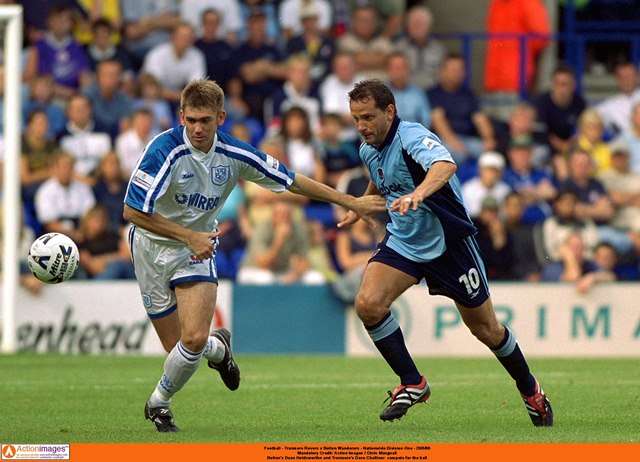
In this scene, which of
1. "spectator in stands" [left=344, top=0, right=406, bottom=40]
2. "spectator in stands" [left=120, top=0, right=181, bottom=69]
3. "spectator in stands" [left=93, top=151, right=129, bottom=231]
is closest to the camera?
"spectator in stands" [left=93, top=151, right=129, bottom=231]

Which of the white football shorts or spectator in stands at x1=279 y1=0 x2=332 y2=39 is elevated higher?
spectator in stands at x1=279 y1=0 x2=332 y2=39

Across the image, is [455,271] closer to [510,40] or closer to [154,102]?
[154,102]

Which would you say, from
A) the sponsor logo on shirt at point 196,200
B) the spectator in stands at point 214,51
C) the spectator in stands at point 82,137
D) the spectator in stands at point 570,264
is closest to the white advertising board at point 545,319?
the spectator in stands at point 570,264

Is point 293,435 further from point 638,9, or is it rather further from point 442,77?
point 638,9

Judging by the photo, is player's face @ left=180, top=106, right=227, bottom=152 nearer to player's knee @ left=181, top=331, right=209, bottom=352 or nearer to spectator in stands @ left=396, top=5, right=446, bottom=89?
player's knee @ left=181, top=331, right=209, bottom=352

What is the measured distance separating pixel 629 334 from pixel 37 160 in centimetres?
712

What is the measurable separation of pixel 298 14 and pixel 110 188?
12.8ft

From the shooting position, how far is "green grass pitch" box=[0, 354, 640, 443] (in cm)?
809

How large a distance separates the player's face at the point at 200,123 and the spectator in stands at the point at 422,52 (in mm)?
10933

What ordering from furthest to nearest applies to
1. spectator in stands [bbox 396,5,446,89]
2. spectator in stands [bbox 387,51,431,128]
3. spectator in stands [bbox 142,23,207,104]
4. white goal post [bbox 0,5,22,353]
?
spectator in stands [bbox 396,5,446,89], spectator in stands [bbox 142,23,207,104], spectator in stands [bbox 387,51,431,128], white goal post [bbox 0,5,22,353]

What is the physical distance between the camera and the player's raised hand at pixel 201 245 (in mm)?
8117

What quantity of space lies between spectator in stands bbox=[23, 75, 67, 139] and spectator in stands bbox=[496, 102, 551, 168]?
549 cm

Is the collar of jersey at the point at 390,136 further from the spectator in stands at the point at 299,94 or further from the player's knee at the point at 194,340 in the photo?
the spectator in stands at the point at 299,94

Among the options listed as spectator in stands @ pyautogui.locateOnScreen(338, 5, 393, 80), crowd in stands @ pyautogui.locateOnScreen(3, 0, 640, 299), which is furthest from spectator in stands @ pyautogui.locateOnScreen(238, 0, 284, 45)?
spectator in stands @ pyautogui.locateOnScreen(338, 5, 393, 80)
